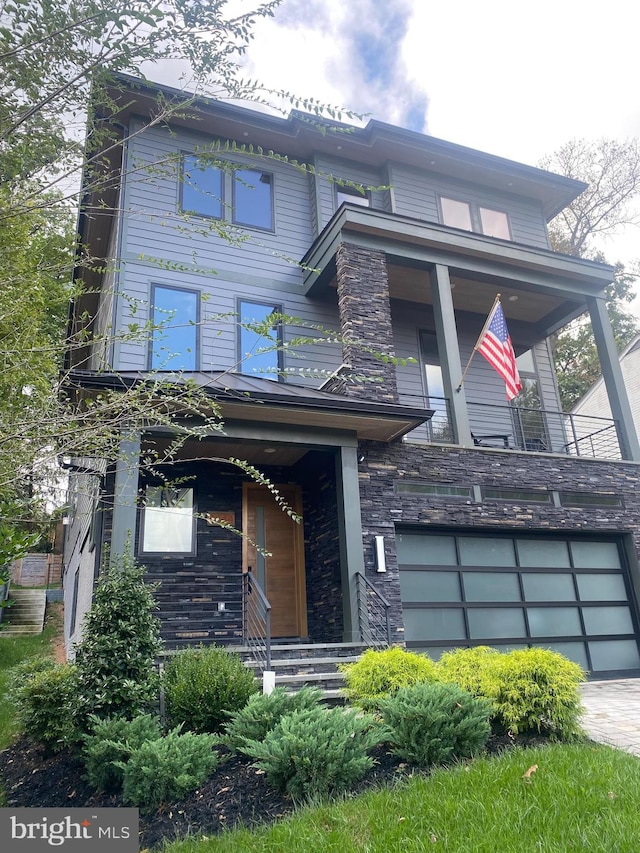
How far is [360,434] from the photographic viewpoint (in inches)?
372

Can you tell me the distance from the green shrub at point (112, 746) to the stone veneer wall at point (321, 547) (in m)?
4.51

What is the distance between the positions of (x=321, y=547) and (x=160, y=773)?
5.86 m

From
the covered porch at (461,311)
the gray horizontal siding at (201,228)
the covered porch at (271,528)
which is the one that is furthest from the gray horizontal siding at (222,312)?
the covered porch at (271,528)

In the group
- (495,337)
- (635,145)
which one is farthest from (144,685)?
(635,145)

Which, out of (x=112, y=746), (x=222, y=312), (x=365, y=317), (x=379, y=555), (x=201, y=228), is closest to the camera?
Answer: (x=112, y=746)

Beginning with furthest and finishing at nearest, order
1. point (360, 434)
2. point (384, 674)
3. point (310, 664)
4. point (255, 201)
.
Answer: point (255, 201)
point (360, 434)
point (310, 664)
point (384, 674)

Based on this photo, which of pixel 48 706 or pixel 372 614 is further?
pixel 372 614

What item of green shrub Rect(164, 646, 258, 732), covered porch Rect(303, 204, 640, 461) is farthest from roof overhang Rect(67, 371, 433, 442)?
green shrub Rect(164, 646, 258, 732)

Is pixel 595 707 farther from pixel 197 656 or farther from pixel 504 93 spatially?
pixel 504 93

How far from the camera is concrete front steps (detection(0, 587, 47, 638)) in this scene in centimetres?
1461

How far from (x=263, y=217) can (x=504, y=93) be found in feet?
15.9

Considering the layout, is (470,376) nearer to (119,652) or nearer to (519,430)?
(519,430)

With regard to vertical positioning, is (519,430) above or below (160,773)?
above

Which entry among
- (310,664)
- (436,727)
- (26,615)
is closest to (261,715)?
(436,727)
